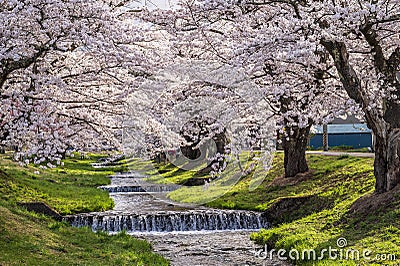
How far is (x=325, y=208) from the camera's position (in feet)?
50.1

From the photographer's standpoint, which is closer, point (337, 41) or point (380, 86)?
point (337, 41)

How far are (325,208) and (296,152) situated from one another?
5324mm

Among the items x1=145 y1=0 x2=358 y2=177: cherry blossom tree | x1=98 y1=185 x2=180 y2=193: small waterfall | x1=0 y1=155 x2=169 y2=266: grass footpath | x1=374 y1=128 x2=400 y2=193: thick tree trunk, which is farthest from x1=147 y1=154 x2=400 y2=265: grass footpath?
x1=0 y1=155 x2=169 y2=266: grass footpath

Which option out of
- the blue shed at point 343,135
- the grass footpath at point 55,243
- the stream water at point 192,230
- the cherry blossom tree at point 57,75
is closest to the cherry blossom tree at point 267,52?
the cherry blossom tree at point 57,75

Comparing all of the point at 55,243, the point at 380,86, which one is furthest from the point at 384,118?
the point at 55,243

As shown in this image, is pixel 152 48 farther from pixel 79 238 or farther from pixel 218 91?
pixel 79 238

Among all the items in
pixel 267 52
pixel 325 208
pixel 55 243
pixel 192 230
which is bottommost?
pixel 192 230

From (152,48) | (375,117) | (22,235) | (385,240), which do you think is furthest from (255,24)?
(22,235)

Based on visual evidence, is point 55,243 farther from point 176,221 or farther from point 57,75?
point 176,221

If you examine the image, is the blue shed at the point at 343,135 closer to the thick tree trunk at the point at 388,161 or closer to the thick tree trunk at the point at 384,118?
the thick tree trunk at the point at 388,161

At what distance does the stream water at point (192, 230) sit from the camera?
12.5m

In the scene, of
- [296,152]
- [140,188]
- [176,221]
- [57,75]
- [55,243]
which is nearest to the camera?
[57,75]

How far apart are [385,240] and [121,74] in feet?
23.7

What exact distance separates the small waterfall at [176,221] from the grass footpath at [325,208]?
825 millimetres
